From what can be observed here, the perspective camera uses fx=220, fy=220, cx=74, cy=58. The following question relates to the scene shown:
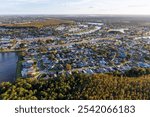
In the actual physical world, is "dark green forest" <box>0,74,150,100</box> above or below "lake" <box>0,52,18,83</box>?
above

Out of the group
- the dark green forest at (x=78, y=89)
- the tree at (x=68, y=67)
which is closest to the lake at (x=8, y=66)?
the dark green forest at (x=78, y=89)

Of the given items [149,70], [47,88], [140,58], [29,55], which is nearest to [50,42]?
[29,55]

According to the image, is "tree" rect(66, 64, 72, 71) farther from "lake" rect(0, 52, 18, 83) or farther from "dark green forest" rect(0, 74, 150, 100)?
"lake" rect(0, 52, 18, 83)

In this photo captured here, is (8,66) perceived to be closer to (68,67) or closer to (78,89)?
(68,67)

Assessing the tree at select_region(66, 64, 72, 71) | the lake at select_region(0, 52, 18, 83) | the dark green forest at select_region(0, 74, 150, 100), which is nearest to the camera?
the dark green forest at select_region(0, 74, 150, 100)

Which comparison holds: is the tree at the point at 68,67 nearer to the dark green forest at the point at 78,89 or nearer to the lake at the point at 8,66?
the dark green forest at the point at 78,89

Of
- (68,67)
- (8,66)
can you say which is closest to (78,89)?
(68,67)

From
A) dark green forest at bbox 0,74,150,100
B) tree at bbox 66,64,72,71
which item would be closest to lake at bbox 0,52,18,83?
dark green forest at bbox 0,74,150,100
